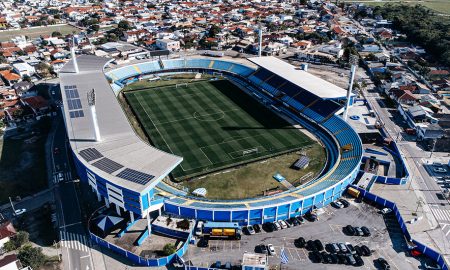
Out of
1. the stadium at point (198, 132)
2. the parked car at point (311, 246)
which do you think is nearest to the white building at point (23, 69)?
the stadium at point (198, 132)

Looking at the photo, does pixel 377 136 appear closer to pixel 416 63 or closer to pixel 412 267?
pixel 412 267

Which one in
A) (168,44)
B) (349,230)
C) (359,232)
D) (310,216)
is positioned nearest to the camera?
(359,232)

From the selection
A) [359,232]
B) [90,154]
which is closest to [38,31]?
[90,154]

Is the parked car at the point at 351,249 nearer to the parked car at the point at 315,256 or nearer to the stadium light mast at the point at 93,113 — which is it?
the parked car at the point at 315,256

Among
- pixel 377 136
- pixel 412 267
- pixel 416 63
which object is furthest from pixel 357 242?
pixel 416 63

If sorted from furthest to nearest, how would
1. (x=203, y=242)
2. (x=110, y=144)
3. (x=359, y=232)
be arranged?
1. (x=110, y=144)
2. (x=359, y=232)
3. (x=203, y=242)

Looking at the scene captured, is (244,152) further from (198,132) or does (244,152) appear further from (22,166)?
(22,166)

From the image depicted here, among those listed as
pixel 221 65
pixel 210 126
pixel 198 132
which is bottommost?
pixel 198 132
